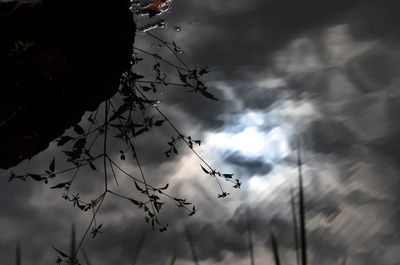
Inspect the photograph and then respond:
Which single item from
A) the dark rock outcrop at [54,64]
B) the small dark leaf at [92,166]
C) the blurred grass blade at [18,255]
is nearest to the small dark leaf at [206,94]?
the dark rock outcrop at [54,64]

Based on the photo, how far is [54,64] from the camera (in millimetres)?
4398

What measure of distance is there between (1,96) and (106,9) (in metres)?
1.42

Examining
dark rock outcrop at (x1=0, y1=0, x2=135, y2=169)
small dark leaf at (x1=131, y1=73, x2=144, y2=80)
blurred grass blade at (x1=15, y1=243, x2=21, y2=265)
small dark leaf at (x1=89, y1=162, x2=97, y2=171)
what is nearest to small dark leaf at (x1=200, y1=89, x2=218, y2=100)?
small dark leaf at (x1=131, y1=73, x2=144, y2=80)

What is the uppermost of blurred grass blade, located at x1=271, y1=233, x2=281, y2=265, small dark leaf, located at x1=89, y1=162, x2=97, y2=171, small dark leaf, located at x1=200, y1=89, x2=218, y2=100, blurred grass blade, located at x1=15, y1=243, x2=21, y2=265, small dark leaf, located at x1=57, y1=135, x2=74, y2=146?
small dark leaf, located at x1=200, y1=89, x2=218, y2=100

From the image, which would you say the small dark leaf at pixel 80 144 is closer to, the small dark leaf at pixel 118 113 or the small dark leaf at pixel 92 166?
the small dark leaf at pixel 92 166

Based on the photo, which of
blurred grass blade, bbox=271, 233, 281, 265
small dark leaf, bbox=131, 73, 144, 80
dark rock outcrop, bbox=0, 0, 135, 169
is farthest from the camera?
small dark leaf, bbox=131, 73, 144, 80

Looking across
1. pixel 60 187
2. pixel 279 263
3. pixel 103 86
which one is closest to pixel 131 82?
pixel 103 86

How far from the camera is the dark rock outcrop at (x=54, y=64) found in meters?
4.22

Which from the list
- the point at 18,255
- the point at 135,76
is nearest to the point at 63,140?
the point at 135,76

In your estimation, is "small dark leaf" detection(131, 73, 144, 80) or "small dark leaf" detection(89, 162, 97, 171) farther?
"small dark leaf" detection(131, 73, 144, 80)

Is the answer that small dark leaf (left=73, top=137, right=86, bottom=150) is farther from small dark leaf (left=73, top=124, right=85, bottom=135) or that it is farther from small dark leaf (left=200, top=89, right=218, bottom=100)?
small dark leaf (left=200, top=89, right=218, bottom=100)

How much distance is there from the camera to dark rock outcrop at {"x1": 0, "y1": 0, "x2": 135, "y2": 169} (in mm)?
4223

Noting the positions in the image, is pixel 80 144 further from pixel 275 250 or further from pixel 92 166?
pixel 275 250

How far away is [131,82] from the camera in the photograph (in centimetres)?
504
